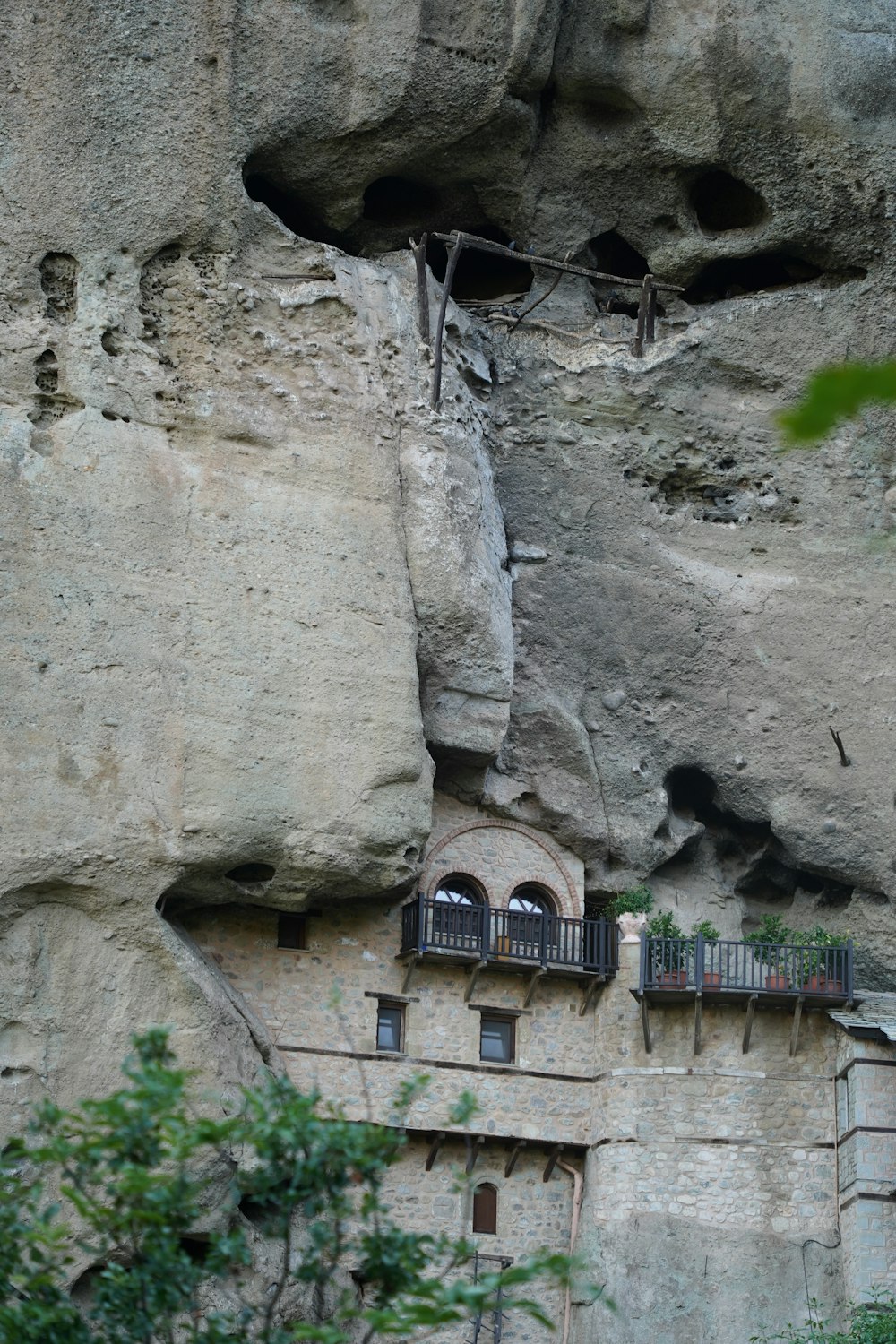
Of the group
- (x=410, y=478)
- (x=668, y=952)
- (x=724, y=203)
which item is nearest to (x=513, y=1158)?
(x=668, y=952)

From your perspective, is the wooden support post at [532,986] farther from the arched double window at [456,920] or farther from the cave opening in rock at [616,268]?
the cave opening in rock at [616,268]

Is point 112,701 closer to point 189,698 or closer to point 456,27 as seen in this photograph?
point 189,698

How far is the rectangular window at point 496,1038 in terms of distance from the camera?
25922mm

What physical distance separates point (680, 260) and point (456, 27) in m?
4.36

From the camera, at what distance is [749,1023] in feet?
83.5

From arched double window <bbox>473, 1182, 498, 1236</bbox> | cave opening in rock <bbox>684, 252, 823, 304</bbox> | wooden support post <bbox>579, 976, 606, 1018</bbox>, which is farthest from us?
cave opening in rock <bbox>684, 252, 823, 304</bbox>

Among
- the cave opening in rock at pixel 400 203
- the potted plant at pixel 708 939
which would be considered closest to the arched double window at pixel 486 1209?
the potted plant at pixel 708 939

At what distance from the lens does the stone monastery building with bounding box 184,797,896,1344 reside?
24594 millimetres

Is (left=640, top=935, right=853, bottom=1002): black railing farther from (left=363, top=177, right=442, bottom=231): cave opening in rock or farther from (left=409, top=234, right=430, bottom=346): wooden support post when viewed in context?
(left=363, top=177, right=442, bottom=231): cave opening in rock

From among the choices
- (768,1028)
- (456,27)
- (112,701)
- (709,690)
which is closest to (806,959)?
(768,1028)

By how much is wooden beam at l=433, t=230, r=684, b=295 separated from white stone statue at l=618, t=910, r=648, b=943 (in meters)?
8.22

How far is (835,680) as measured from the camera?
91.2 feet

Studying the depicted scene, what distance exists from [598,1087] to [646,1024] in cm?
104

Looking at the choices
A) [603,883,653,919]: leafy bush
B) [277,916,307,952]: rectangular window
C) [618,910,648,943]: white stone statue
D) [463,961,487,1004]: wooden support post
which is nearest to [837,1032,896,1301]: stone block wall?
[618,910,648,943]: white stone statue
